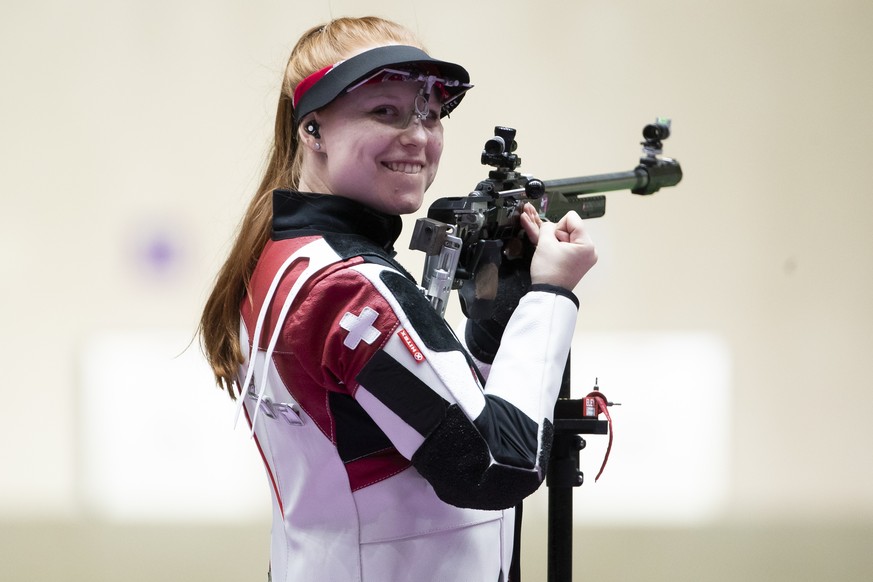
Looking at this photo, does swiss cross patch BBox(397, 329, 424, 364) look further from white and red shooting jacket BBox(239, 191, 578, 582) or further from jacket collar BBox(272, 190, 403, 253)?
jacket collar BBox(272, 190, 403, 253)

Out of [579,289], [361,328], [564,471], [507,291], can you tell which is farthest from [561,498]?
[579,289]

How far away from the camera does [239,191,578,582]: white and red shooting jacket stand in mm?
1142

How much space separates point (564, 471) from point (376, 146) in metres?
0.62

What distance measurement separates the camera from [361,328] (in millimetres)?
1144

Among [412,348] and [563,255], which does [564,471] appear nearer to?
[563,255]

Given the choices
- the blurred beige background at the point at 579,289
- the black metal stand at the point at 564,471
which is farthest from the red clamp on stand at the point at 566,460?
the blurred beige background at the point at 579,289

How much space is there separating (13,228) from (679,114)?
6.69ft

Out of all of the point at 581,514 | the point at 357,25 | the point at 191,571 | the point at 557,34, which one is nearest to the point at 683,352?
the point at 581,514

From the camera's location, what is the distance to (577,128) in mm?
2982

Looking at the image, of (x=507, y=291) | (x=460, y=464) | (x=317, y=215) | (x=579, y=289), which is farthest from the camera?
(x=579, y=289)

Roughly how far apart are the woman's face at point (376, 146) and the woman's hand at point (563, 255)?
19 centimetres

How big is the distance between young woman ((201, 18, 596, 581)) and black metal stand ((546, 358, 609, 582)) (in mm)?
214

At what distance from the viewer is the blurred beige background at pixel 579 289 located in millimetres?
2893

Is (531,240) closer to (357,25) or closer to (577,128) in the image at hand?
(357,25)
